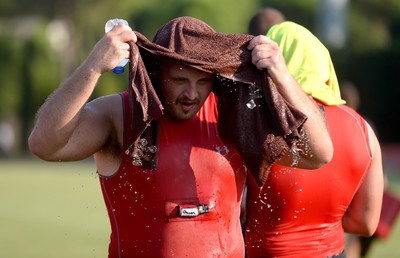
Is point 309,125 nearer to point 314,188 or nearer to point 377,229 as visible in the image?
point 314,188

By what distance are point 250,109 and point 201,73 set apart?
0.99ft

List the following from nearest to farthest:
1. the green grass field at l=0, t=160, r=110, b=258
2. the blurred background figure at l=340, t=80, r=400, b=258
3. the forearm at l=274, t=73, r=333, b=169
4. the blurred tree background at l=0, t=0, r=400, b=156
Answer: the forearm at l=274, t=73, r=333, b=169 → the blurred background figure at l=340, t=80, r=400, b=258 → the green grass field at l=0, t=160, r=110, b=258 → the blurred tree background at l=0, t=0, r=400, b=156

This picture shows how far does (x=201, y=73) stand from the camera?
4.80m

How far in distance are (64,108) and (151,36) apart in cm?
3904

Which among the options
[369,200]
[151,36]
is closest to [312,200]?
[369,200]

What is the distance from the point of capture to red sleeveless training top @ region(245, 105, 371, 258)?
5.88 meters

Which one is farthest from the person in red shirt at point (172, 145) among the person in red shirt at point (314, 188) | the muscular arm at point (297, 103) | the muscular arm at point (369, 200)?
the muscular arm at point (369, 200)

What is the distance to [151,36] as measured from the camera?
43.5m

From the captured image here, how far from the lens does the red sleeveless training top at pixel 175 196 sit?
16.2 feet

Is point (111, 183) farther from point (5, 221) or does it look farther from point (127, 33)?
point (5, 221)

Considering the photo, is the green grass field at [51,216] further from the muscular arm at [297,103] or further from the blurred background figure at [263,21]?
the muscular arm at [297,103]

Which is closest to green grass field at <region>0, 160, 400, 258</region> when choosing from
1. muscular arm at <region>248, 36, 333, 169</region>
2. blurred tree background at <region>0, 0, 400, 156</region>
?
muscular arm at <region>248, 36, 333, 169</region>

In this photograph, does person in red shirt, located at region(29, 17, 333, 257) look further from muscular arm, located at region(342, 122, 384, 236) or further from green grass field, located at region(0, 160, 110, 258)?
green grass field, located at region(0, 160, 110, 258)

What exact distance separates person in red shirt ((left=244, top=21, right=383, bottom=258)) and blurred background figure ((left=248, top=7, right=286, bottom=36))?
1.06m
